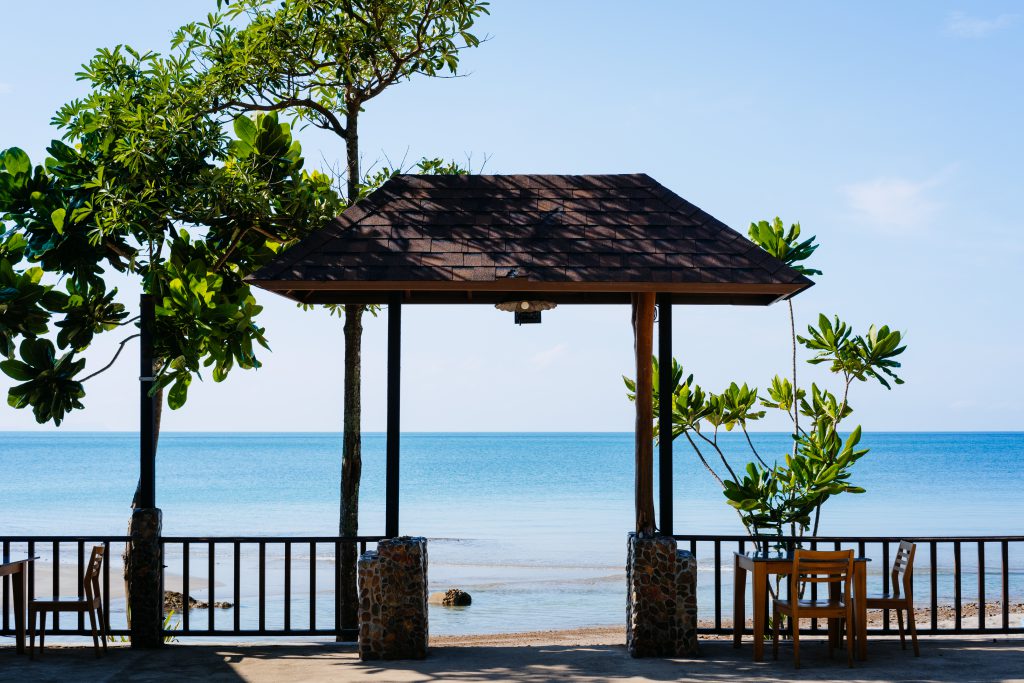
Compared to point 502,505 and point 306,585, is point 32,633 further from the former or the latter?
point 502,505

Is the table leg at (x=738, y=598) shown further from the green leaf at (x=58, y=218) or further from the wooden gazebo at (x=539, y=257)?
the green leaf at (x=58, y=218)

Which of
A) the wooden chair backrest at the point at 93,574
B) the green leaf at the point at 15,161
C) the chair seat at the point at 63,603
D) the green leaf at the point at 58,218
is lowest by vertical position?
the chair seat at the point at 63,603

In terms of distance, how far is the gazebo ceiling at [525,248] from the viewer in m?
7.76

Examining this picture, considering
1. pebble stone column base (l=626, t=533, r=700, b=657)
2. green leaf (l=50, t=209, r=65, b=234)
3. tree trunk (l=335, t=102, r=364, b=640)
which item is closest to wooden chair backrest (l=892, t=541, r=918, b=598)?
pebble stone column base (l=626, t=533, r=700, b=657)

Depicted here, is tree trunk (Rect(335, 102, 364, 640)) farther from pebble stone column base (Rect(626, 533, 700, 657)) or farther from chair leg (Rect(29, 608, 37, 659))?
pebble stone column base (Rect(626, 533, 700, 657))

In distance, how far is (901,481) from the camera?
5006 cm

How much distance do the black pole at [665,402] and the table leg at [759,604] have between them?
0.71m

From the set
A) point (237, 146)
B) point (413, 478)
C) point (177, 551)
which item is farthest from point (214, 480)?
point (237, 146)

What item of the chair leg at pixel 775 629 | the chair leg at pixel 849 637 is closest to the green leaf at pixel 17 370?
the chair leg at pixel 775 629

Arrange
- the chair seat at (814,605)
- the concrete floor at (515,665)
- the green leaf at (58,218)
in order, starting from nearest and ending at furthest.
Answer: the concrete floor at (515,665)
the chair seat at (814,605)
the green leaf at (58,218)

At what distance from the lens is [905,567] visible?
792 centimetres

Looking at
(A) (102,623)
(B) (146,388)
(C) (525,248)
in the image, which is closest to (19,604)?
(A) (102,623)

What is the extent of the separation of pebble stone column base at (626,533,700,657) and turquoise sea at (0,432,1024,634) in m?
7.77

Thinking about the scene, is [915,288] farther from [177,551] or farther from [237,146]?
[237,146]
